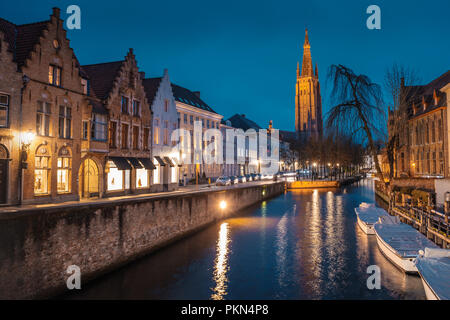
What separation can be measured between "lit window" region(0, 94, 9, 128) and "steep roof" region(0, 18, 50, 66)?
9.22ft

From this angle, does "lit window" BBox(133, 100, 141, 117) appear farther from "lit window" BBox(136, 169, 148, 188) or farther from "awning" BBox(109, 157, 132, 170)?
"lit window" BBox(136, 169, 148, 188)

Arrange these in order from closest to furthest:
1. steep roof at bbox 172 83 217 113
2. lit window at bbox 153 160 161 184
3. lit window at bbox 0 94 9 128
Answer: lit window at bbox 0 94 9 128 < lit window at bbox 153 160 161 184 < steep roof at bbox 172 83 217 113

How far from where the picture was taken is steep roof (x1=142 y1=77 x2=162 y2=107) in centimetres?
3535

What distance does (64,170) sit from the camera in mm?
22797

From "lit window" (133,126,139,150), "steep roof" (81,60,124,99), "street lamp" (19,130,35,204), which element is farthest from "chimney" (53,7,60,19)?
"lit window" (133,126,139,150)

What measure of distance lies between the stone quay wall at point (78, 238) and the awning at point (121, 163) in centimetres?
742

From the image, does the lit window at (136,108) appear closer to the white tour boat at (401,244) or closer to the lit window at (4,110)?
the lit window at (4,110)

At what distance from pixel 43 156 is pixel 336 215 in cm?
2810

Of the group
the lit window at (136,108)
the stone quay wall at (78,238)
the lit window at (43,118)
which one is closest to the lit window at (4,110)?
the lit window at (43,118)

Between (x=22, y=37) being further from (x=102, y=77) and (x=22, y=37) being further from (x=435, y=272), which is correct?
(x=435, y=272)

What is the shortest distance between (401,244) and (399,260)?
1553 mm

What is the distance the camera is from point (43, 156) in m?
20.9

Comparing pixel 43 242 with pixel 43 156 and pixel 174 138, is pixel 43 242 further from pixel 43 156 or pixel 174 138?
pixel 174 138

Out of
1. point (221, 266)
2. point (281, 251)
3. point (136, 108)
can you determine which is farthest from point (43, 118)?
point (281, 251)
